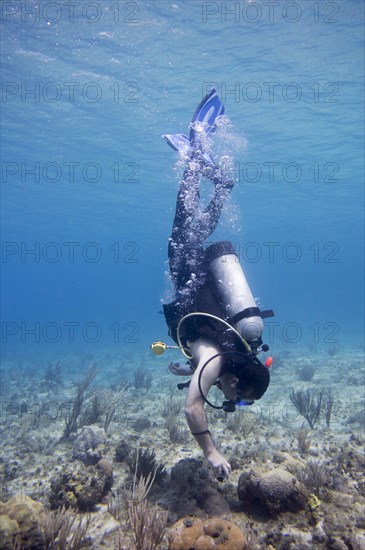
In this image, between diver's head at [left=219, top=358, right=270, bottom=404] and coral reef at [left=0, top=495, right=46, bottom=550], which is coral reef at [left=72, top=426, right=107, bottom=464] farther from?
diver's head at [left=219, top=358, right=270, bottom=404]

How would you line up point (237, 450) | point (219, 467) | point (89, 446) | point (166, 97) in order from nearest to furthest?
point (219, 467)
point (237, 450)
point (89, 446)
point (166, 97)

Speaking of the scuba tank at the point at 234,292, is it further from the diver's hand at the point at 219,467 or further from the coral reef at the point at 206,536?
the coral reef at the point at 206,536

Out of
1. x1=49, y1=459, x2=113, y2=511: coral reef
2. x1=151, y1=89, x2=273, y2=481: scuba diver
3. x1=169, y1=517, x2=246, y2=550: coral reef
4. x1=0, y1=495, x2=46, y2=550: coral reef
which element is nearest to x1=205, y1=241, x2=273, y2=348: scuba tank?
x1=151, y1=89, x2=273, y2=481: scuba diver

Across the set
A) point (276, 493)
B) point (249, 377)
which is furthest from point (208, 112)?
point (276, 493)

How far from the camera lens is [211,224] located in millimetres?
5965

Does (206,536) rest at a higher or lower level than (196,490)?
higher

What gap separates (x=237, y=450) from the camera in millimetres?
6832

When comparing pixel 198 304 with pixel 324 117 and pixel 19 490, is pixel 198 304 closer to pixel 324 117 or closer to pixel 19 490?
pixel 19 490

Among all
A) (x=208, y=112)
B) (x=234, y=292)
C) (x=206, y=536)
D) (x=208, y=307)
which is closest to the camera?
(x=206, y=536)

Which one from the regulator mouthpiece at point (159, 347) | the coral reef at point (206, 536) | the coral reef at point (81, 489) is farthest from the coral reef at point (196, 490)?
the regulator mouthpiece at point (159, 347)

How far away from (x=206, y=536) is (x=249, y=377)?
160 centimetres

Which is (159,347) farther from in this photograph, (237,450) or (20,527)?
(237,450)

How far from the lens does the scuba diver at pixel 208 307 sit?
4141 millimetres

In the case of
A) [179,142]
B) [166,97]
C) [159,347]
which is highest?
[166,97]
